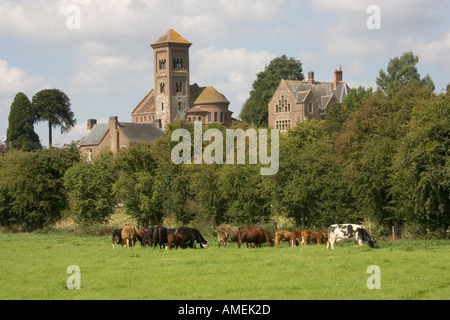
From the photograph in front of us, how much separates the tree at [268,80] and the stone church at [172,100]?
32.8 feet

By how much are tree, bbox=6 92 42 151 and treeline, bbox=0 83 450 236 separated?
7435 cm

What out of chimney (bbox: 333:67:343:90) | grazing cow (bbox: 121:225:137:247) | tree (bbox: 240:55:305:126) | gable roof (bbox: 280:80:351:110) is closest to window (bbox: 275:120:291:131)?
gable roof (bbox: 280:80:351:110)

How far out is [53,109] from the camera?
140 meters

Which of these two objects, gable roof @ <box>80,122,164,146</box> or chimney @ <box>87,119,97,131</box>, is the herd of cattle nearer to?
gable roof @ <box>80,122,164,146</box>

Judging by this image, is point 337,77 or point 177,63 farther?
point 177,63

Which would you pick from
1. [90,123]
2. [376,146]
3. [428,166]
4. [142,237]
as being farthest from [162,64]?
[428,166]

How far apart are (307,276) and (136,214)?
122 feet

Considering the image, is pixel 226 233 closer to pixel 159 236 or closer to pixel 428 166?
pixel 159 236

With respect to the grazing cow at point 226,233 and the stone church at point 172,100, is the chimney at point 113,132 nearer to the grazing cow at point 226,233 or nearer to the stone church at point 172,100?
the stone church at point 172,100

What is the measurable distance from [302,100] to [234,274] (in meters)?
87.8

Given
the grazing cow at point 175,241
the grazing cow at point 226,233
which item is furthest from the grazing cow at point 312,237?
the grazing cow at point 175,241

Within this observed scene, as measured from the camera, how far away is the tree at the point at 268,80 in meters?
128
